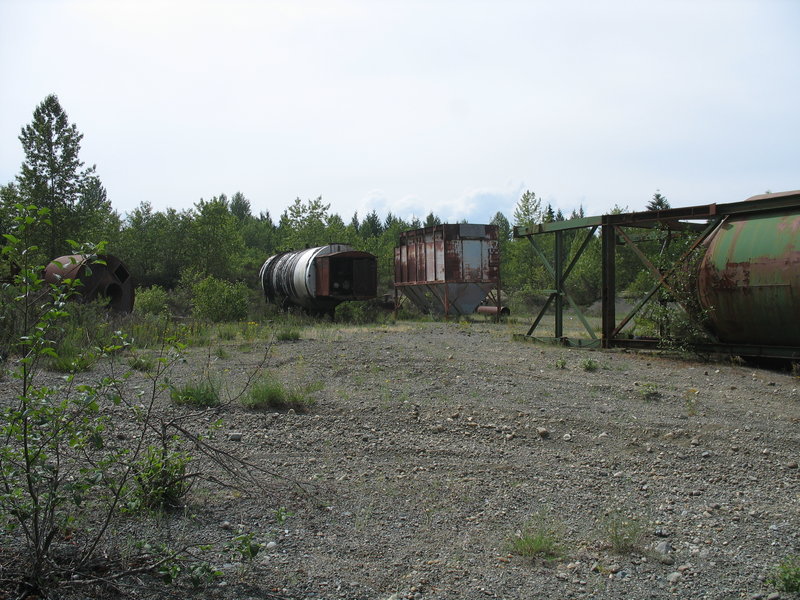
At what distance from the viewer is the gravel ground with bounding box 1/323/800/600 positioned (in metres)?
3.26

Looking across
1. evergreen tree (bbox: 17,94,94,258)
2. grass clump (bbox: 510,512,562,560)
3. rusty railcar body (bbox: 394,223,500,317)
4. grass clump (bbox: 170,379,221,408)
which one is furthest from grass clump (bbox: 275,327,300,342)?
evergreen tree (bbox: 17,94,94,258)

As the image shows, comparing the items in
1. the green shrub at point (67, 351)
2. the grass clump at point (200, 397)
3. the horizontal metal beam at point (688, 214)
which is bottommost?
the grass clump at point (200, 397)

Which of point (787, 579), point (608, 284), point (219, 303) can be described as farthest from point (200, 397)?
point (219, 303)

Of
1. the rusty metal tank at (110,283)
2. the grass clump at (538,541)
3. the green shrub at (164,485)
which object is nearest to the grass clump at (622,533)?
the grass clump at (538,541)

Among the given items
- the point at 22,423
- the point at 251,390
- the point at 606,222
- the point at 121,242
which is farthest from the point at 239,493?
the point at 121,242

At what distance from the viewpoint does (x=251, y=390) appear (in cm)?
676

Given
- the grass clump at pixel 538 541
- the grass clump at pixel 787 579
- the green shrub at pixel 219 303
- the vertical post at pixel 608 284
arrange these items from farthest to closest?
1. the green shrub at pixel 219 303
2. the vertical post at pixel 608 284
3. the grass clump at pixel 538 541
4. the grass clump at pixel 787 579

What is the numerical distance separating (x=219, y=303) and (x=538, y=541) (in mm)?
15555

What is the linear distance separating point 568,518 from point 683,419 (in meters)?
2.86

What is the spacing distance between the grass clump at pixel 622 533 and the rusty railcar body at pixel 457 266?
1579 centimetres

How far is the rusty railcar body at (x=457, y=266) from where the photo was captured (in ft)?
65.8

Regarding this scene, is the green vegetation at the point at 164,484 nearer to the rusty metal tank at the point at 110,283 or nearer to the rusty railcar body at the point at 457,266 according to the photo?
the rusty metal tank at the point at 110,283

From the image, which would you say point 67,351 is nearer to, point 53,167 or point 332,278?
point 332,278

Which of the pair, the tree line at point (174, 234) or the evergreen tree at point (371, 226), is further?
the evergreen tree at point (371, 226)
